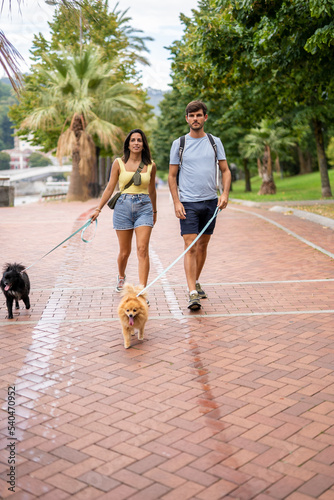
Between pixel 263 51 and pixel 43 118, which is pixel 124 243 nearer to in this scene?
pixel 263 51

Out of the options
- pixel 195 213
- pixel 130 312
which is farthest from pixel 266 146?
pixel 130 312

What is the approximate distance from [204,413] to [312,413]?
0.73 m

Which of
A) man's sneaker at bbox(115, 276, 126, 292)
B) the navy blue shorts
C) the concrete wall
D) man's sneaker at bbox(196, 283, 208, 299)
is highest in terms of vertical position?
the concrete wall

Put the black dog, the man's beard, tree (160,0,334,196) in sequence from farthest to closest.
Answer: tree (160,0,334,196) → the man's beard → the black dog

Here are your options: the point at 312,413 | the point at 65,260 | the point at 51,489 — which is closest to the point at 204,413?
the point at 312,413

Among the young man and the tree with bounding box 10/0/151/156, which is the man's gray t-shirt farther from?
the tree with bounding box 10/0/151/156

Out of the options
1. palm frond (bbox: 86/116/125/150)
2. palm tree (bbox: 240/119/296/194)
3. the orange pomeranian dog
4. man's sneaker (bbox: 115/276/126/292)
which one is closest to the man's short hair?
the orange pomeranian dog

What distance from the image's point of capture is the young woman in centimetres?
700

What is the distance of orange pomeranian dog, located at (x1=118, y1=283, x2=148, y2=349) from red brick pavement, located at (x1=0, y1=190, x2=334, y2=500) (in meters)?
0.17

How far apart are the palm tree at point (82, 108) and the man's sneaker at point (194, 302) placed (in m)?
26.8

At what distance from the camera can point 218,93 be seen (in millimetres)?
21938

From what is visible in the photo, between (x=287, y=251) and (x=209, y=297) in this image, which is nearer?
(x=209, y=297)

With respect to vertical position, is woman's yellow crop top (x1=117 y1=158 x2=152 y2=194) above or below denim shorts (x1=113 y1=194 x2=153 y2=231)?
above

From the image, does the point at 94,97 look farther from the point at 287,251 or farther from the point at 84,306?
the point at 84,306
